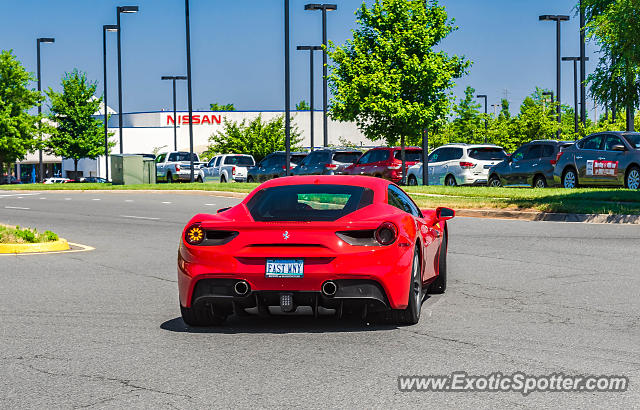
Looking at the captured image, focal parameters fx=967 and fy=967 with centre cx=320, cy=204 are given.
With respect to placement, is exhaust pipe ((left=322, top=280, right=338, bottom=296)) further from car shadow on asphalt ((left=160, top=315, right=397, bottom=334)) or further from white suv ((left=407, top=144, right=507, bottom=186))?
white suv ((left=407, top=144, right=507, bottom=186))

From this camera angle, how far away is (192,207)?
27.2 metres

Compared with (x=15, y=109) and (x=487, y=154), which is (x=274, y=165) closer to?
(x=487, y=154)

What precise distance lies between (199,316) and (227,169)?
1566 inches

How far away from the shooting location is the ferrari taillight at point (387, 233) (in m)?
7.89

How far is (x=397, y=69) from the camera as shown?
3788 centimetres

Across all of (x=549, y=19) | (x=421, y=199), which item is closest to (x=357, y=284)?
(x=421, y=199)

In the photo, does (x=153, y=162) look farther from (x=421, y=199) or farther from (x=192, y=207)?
(x=421, y=199)

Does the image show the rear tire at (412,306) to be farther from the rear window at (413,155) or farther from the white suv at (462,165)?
the rear window at (413,155)

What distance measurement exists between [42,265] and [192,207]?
13674 millimetres

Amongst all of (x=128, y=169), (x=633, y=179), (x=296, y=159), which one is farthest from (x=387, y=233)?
(x=128, y=169)

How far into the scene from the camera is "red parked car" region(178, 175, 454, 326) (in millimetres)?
7773

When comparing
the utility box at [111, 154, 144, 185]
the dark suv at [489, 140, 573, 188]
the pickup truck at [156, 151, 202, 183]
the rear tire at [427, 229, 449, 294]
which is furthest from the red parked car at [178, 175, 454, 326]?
the pickup truck at [156, 151, 202, 183]

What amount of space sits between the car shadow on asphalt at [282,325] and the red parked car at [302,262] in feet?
0.49

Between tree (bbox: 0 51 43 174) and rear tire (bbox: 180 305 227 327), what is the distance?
44918 mm
